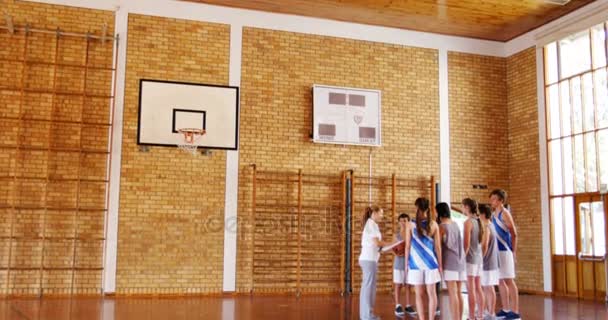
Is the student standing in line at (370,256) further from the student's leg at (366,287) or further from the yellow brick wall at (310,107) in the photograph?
the yellow brick wall at (310,107)

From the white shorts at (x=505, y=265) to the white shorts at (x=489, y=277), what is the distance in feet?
0.66

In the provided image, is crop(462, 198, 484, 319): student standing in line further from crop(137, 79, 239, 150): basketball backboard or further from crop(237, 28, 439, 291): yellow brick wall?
crop(137, 79, 239, 150): basketball backboard

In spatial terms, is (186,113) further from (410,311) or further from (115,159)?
(410,311)

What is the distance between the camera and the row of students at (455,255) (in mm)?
6668

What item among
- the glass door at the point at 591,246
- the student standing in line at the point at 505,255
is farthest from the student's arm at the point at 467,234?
the glass door at the point at 591,246

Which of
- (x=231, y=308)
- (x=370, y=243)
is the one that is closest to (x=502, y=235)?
(x=370, y=243)

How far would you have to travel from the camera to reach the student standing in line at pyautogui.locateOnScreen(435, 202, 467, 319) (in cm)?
681

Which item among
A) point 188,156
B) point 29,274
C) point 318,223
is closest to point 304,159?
point 318,223

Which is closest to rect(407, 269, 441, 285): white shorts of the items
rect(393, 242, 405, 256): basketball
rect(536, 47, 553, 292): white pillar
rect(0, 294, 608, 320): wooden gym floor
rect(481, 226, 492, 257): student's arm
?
rect(481, 226, 492, 257): student's arm

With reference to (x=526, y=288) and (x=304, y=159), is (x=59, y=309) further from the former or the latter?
(x=526, y=288)

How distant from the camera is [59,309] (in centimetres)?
900

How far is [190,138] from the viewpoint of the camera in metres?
11.8

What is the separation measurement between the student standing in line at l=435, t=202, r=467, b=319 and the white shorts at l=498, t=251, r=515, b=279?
916 mm

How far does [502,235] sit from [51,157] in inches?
320
